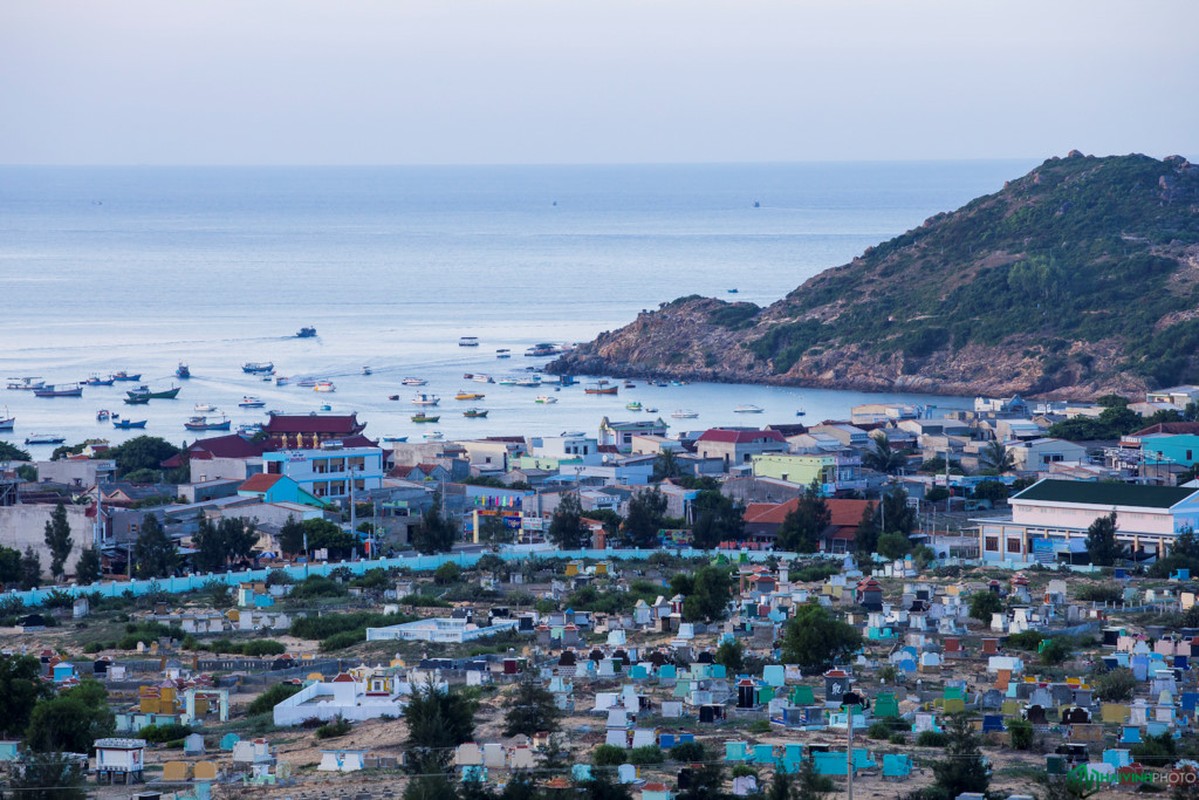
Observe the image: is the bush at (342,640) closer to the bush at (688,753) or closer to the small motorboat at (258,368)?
the bush at (688,753)

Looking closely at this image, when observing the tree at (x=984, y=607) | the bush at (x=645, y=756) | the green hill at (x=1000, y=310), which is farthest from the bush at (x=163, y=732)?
the green hill at (x=1000, y=310)

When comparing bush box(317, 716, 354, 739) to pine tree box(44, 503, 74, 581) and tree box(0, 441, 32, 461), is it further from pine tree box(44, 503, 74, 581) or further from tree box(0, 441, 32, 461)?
tree box(0, 441, 32, 461)

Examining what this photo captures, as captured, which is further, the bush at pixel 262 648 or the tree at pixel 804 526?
the tree at pixel 804 526

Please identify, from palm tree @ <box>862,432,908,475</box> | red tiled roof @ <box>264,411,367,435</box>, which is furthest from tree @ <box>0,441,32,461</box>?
palm tree @ <box>862,432,908,475</box>

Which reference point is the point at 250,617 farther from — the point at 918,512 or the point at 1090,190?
the point at 1090,190

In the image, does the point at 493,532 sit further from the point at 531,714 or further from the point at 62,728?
the point at 62,728

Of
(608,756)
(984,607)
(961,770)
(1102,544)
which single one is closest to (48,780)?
(608,756)
